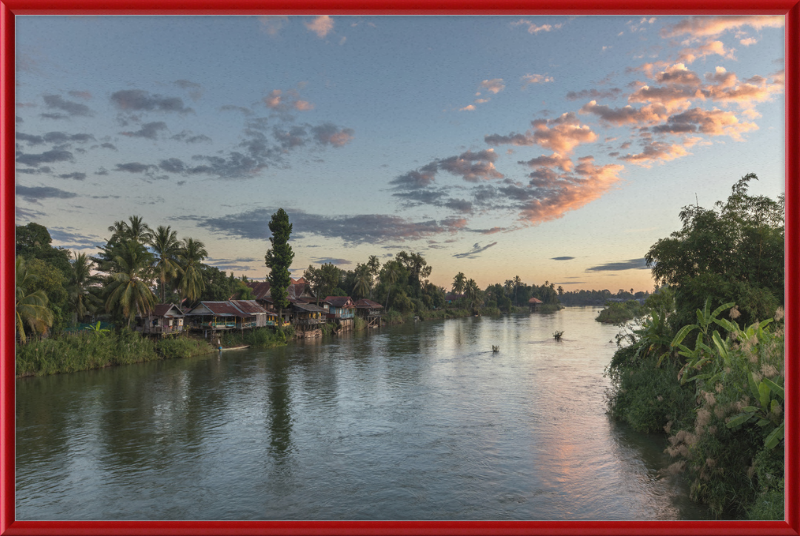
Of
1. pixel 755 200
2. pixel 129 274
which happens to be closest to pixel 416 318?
pixel 129 274

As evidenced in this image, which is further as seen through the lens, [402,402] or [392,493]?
[402,402]

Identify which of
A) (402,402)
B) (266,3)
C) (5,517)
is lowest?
(402,402)

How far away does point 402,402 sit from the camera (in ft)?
70.4

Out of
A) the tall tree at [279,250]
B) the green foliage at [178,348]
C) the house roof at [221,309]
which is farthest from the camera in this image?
the tall tree at [279,250]

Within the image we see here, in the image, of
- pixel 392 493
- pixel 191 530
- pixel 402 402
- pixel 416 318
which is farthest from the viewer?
pixel 416 318

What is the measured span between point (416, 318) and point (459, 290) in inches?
1421

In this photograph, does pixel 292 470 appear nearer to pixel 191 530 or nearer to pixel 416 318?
pixel 191 530

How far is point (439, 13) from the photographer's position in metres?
3.26

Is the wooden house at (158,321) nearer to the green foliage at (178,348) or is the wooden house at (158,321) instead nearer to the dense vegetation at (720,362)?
the green foliage at (178,348)

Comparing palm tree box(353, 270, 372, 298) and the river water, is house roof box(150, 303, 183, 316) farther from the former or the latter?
palm tree box(353, 270, 372, 298)

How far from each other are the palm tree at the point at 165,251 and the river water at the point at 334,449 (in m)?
13.5

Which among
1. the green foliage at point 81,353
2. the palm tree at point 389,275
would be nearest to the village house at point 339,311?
the palm tree at point 389,275

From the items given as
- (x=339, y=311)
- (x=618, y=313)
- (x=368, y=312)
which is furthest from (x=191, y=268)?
(x=618, y=313)

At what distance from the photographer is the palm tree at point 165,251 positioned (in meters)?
39.8
